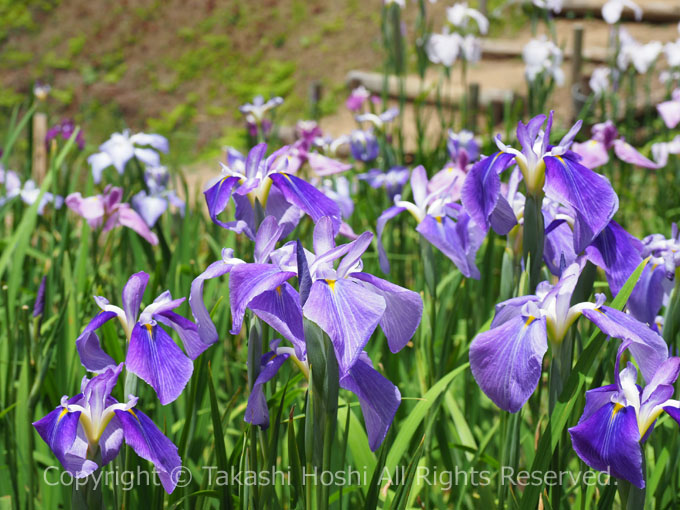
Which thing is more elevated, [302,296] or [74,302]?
[302,296]

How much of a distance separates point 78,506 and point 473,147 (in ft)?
7.11

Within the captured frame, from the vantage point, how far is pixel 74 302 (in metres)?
1.57

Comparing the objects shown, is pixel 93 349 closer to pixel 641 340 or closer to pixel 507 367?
pixel 507 367

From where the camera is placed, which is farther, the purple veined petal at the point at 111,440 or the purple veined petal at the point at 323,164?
the purple veined petal at the point at 323,164

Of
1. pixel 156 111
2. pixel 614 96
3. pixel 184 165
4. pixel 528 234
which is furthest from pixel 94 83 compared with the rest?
pixel 528 234

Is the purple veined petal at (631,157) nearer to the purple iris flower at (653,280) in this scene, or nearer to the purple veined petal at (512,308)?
the purple iris flower at (653,280)

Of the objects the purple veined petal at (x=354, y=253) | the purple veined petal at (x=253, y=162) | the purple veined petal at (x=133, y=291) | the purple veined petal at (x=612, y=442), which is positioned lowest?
the purple veined petal at (x=612, y=442)

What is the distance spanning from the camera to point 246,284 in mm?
861

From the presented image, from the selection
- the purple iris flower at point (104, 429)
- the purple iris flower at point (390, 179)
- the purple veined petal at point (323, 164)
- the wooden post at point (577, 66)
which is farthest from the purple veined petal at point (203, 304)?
the wooden post at point (577, 66)

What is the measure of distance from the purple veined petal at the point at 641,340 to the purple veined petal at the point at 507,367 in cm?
8

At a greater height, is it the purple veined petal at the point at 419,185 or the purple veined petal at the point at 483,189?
the purple veined petal at the point at 483,189

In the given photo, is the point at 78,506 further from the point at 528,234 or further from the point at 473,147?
the point at 473,147

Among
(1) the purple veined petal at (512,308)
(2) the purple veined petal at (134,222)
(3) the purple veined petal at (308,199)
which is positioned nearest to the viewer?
(1) the purple veined petal at (512,308)

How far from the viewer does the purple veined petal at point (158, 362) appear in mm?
918
